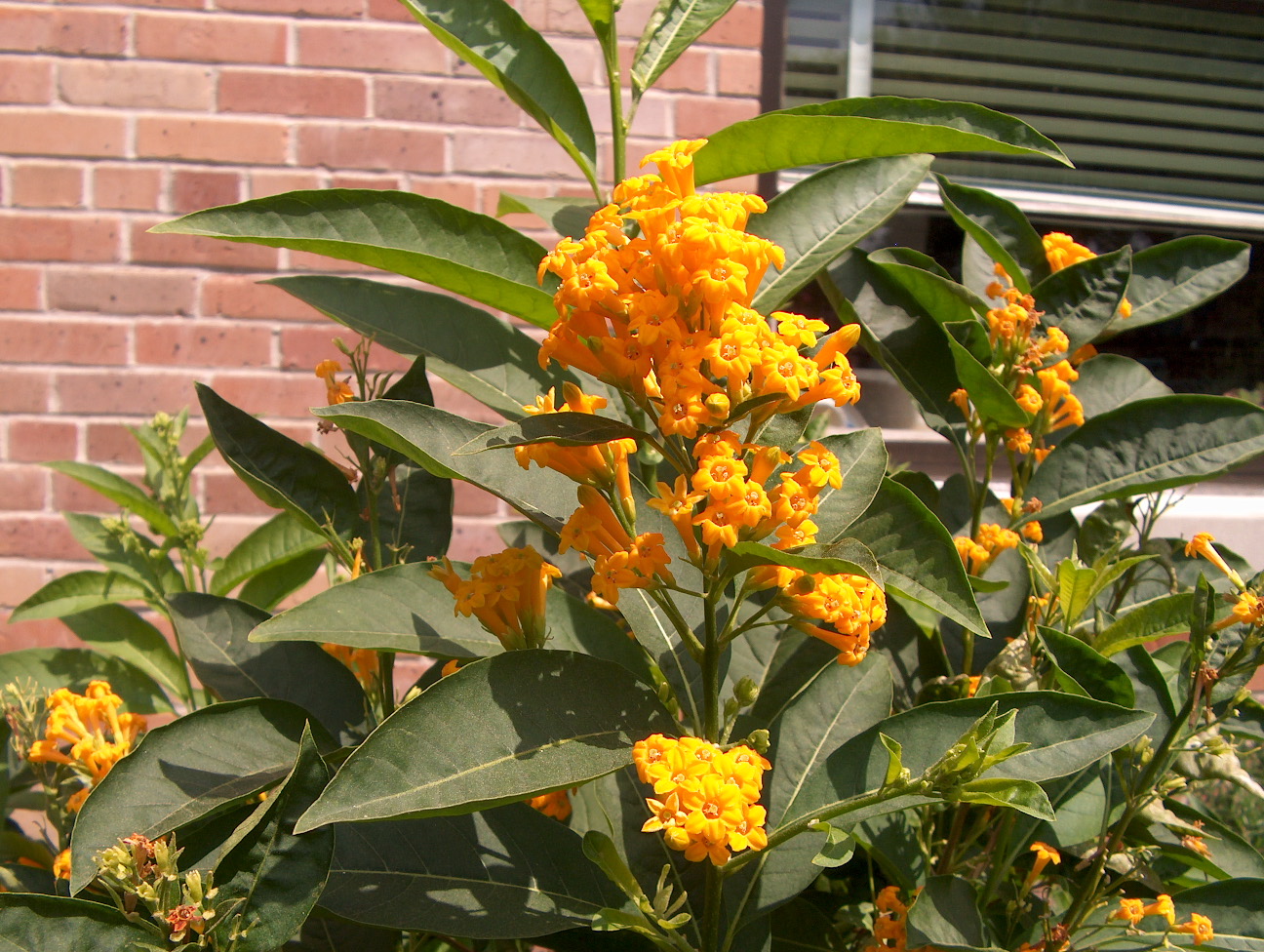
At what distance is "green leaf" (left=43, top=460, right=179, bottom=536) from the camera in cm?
133

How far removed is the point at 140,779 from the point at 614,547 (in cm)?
43

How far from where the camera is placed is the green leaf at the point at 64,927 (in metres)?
0.62

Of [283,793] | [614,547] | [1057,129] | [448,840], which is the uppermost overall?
[1057,129]

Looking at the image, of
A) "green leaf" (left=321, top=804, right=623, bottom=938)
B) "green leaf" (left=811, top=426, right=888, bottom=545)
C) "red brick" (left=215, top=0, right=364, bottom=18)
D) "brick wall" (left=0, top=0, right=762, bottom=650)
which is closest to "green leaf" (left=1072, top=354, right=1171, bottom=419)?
"green leaf" (left=811, top=426, right=888, bottom=545)

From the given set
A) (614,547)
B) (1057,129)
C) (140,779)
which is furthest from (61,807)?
(1057,129)

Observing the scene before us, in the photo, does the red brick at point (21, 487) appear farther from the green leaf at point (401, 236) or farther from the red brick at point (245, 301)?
the green leaf at point (401, 236)

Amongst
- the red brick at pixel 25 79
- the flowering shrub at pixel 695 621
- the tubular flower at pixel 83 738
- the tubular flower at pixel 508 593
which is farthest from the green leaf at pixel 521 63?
the red brick at pixel 25 79

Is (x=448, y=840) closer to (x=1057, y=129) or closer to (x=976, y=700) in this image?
(x=976, y=700)

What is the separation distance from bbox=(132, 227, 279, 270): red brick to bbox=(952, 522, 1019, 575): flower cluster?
1.92m

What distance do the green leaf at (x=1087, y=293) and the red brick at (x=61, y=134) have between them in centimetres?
221

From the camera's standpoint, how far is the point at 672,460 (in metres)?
0.72

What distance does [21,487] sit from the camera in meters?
2.33

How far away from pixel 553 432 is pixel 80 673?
1.06 meters

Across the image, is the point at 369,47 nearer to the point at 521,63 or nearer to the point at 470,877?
the point at 521,63
